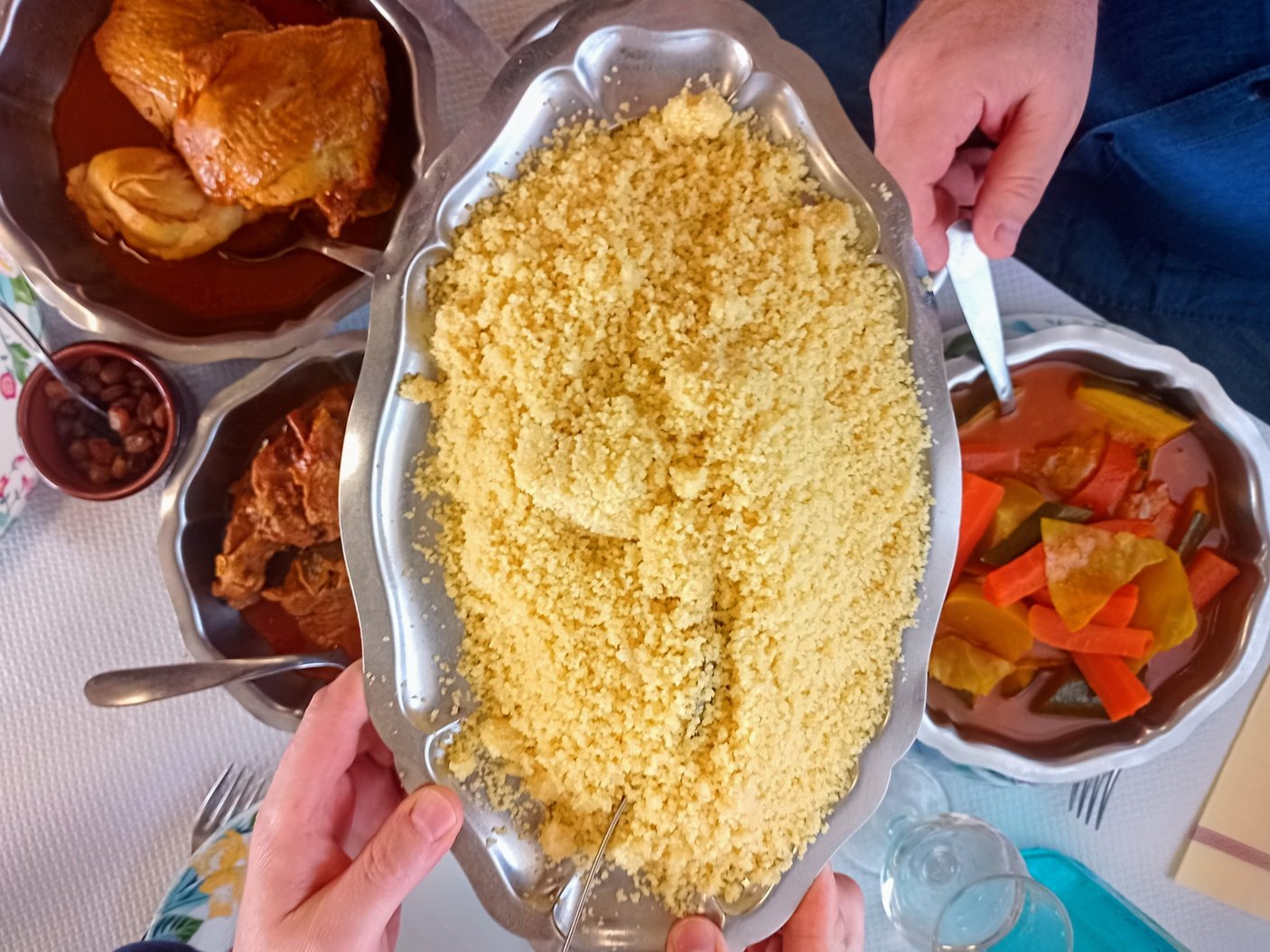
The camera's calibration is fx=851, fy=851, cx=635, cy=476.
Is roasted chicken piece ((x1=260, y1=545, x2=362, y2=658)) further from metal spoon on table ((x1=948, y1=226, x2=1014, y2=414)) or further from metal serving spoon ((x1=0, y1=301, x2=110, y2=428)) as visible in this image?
metal spoon on table ((x1=948, y1=226, x2=1014, y2=414))

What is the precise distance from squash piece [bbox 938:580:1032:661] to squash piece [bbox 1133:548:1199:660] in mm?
145

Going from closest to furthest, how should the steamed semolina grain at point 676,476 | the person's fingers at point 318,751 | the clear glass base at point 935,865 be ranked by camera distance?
the steamed semolina grain at point 676,476, the person's fingers at point 318,751, the clear glass base at point 935,865

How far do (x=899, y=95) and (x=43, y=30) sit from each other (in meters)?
0.90

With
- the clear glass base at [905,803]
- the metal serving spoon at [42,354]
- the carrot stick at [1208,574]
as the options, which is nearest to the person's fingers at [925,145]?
the carrot stick at [1208,574]

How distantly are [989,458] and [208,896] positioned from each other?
3.42 ft

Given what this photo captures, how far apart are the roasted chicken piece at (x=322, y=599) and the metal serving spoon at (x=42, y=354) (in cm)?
26

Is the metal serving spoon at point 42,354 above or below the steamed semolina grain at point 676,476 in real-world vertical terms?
above

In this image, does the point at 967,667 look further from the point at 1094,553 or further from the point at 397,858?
the point at 397,858

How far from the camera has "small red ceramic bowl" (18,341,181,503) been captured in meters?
0.90

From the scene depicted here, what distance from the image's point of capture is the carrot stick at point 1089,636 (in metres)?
1.00

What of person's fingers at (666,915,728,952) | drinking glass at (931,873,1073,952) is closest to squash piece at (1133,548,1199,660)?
drinking glass at (931,873,1073,952)

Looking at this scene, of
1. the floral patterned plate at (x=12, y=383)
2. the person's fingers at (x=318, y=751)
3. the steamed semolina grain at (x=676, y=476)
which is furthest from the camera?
the floral patterned plate at (x=12, y=383)

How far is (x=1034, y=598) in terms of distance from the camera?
101 centimetres

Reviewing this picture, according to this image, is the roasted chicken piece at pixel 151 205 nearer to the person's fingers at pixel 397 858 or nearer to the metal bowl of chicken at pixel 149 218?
the metal bowl of chicken at pixel 149 218
